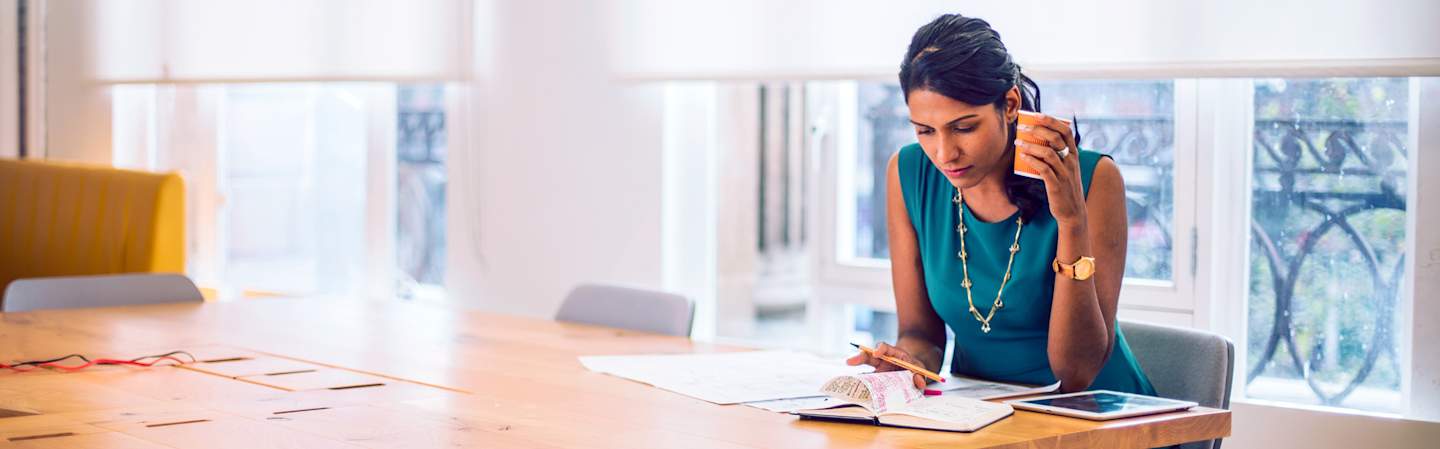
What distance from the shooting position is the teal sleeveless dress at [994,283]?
2.33 meters

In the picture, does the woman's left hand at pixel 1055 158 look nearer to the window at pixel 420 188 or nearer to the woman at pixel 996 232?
the woman at pixel 996 232

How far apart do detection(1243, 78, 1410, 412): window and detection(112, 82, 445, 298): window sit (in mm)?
2737

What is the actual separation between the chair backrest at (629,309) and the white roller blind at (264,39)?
160cm

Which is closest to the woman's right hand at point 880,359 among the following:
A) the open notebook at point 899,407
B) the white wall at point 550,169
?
the open notebook at point 899,407

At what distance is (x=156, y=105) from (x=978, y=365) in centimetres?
432

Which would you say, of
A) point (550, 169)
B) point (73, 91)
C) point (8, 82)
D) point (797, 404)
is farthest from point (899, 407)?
point (8, 82)

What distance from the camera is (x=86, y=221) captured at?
4.96 metres

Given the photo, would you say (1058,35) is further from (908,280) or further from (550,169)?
(550,169)

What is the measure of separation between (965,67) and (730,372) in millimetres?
599

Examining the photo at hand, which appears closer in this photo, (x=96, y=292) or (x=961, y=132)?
(x=961, y=132)

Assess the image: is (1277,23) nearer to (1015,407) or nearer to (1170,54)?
(1170,54)

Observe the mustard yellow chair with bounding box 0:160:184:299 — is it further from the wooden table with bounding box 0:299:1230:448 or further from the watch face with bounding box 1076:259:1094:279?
the watch face with bounding box 1076:259:1094:279

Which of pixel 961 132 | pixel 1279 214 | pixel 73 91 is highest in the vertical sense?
pixel 73 91

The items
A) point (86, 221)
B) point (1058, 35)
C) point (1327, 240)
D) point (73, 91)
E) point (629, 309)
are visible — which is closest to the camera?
point (629, 309)
